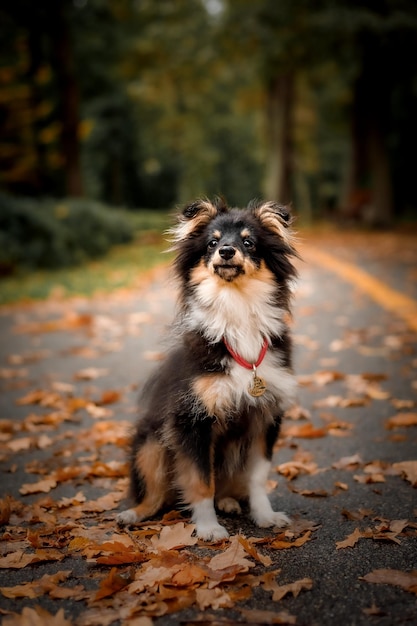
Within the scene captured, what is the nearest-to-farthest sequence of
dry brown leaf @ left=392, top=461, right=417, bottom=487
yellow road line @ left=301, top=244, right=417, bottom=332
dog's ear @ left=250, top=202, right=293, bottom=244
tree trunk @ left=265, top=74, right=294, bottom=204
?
dog's ear @ left=250, top=202, right=293, bottom=244 < dry brown leaf @ left=392, top=461, right=417, bottom=487 < yellow road line @ left=301, top=244, right=417, bottom=332 < tree trunk @ left=265, top=74, right=294, bottom=204

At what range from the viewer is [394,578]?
2.86 meters

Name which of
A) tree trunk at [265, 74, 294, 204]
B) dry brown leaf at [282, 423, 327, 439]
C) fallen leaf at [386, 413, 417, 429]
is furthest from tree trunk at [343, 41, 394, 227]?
dry brown leaf at [282, 423, 327, 439]

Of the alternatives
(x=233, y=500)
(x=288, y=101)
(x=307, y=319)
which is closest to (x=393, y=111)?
(x=288, y=101)

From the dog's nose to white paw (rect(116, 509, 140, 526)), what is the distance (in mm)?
1615

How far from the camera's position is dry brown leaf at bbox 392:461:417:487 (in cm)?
408

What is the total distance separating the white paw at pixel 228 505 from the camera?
3861 mm

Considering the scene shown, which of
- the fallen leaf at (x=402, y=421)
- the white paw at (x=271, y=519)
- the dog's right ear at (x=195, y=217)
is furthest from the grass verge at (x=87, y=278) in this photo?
the white paw at (x=271, y=519)

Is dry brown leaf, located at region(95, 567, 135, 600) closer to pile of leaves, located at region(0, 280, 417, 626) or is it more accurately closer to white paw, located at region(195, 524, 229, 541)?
pile of leaves, located at region(0, 280, 417, 626)

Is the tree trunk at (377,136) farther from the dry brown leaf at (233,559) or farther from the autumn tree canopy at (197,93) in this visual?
the dry brown leaf at (233,559)

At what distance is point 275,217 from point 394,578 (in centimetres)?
209

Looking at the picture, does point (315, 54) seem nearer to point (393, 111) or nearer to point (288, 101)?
point (288, 101)

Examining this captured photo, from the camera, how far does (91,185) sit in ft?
133

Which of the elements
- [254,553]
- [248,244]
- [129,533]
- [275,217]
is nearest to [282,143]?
[275,217]

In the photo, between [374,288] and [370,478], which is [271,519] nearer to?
[370,478]
